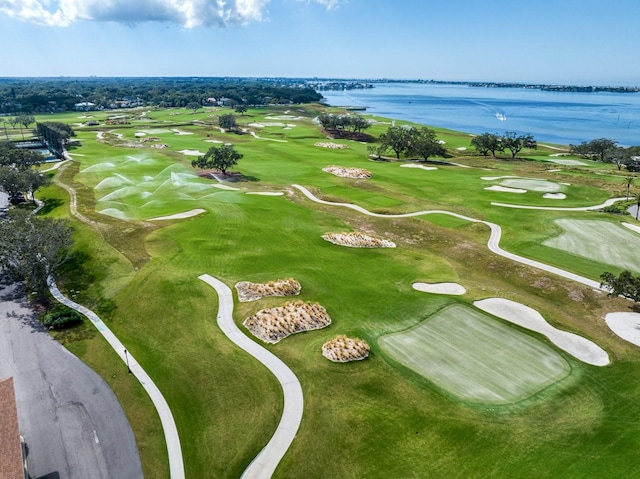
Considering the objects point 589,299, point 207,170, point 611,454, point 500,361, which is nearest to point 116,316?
point 500,361

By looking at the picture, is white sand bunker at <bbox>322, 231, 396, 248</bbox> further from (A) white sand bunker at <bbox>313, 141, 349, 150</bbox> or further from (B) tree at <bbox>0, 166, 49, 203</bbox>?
(A) white sand bunker at <bbox>313, 141, 349, 150</bbox>

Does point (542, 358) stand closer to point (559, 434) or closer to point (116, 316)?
point (559, 434)

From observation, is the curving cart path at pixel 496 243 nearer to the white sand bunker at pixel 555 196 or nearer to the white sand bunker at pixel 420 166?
the white sand bunker at pixel 555 196

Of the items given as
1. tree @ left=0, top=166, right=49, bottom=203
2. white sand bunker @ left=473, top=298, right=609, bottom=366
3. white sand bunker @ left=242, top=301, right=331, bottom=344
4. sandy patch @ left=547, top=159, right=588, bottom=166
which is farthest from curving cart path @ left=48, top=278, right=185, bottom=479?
sandy patch @ left=547, top=159, right=588, bottom=166

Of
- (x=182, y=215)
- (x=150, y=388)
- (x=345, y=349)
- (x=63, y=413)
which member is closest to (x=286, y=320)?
(x=345, y=349)

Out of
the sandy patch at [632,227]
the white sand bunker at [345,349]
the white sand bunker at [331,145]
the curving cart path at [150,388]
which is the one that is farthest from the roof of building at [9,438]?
the white sand bunker at [331,145]

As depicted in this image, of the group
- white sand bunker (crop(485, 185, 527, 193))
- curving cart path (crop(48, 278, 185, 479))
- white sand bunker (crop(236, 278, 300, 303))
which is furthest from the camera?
white sand bunker (crop(485, 185, 527, 193))
